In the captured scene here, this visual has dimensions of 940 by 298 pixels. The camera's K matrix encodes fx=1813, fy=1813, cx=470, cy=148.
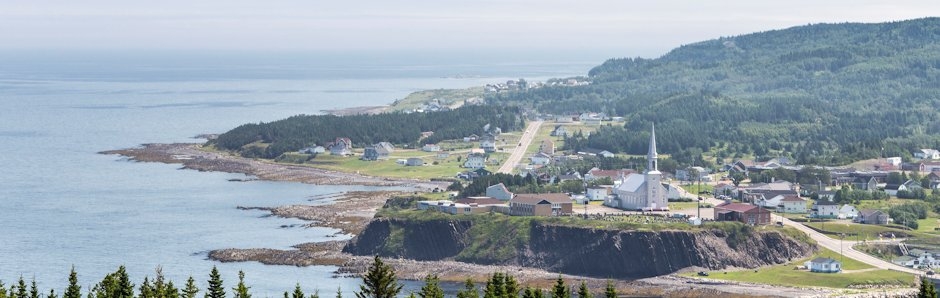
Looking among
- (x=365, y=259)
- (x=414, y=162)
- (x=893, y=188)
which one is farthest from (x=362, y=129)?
(x=365, y=259)

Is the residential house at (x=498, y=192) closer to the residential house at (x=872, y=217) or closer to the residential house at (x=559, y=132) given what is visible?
the residential house at (x=872, y=217)

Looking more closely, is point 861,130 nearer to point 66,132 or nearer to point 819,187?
point 819,187

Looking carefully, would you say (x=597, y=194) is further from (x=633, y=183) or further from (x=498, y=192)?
(x=498, y=192)

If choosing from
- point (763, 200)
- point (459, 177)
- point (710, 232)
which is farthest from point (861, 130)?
point (710, 232)

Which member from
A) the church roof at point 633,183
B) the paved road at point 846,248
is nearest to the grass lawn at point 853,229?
the paved road at point 846,248

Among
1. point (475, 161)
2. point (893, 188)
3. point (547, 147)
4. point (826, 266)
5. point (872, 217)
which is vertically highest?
point (547, 147)

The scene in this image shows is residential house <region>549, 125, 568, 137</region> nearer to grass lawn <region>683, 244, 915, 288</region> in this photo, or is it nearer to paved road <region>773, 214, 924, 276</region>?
paved road <region>773, 214, 924, 276</region>

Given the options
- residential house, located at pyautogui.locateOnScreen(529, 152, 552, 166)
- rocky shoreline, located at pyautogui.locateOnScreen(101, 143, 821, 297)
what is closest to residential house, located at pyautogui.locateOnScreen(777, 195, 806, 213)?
rocky shoreline, located at pyautogui.locateOnScreen(101, 143, 821, 297)
